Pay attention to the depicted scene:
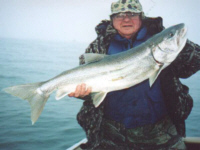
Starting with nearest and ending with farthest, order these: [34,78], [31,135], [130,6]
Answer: [130,6] < [31,135] < [34,78]

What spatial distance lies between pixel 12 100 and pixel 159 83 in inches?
475

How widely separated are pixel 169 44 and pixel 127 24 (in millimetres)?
1134

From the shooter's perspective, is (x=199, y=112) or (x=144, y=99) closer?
(x=144, y=99)

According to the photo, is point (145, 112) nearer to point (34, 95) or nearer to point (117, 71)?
point (117, 71)

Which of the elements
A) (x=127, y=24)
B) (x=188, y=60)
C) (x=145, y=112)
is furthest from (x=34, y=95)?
(x=188, y=60)

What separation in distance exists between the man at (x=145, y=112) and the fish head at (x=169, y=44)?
0.36m

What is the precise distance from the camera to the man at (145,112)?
11.0ft

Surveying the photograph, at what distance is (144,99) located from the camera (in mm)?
3477

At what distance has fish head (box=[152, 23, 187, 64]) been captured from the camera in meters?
2.99

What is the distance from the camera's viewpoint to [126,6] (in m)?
3.90

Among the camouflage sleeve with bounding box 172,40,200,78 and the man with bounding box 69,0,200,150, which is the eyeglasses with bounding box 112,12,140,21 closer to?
the man with bounding box 69,0,200,150

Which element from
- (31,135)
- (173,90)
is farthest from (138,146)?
(31,135)

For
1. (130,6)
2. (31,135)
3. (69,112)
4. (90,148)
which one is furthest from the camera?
(69,112)

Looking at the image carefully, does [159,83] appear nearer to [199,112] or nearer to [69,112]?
[69,112]
